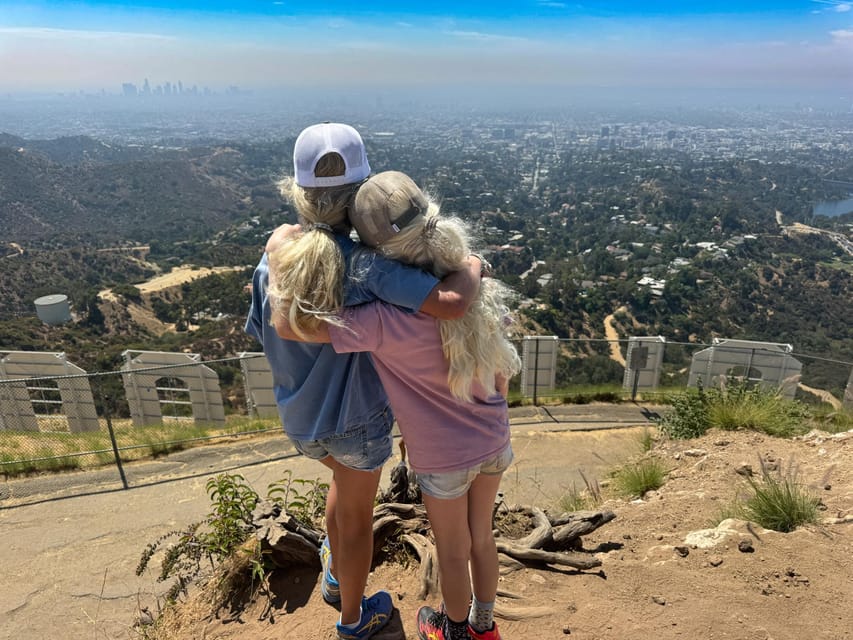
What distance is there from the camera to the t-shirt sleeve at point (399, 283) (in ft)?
4.87

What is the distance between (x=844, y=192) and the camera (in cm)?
6556

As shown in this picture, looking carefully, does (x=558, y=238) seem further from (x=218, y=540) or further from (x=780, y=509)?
(x=218, y=540)

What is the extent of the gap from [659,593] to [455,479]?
139 cm

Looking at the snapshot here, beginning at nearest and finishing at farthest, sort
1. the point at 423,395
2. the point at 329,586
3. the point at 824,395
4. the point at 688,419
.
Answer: the point at 423,395, the point at 329,586, the point at 688,419, the point at 824,395

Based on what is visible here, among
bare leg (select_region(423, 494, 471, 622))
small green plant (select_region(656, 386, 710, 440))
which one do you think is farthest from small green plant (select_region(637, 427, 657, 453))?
bare leg (select_region(423, 494, 471, 622))

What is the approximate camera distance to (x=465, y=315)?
1558 mm

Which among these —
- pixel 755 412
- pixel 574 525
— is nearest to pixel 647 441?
pixel 755 412

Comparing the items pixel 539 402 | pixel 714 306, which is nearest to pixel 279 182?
pixel 539 402

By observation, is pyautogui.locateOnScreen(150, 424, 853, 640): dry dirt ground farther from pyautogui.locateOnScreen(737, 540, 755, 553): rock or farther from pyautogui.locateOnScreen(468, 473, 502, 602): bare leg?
pyautogui.locateOnScreen(468, 473, 502, 602): bare leg

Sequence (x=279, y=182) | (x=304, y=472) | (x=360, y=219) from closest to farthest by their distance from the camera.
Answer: (x=360, y=219) < (x=279, y=182) < (x=304, y=472)

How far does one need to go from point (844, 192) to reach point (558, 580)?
81.2 meters

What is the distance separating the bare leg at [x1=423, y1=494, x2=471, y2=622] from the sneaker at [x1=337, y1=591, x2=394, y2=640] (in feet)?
1.41

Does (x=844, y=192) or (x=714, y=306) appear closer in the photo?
(x=714, y=306)

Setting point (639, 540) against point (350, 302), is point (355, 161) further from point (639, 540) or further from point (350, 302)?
point (639, 540)
